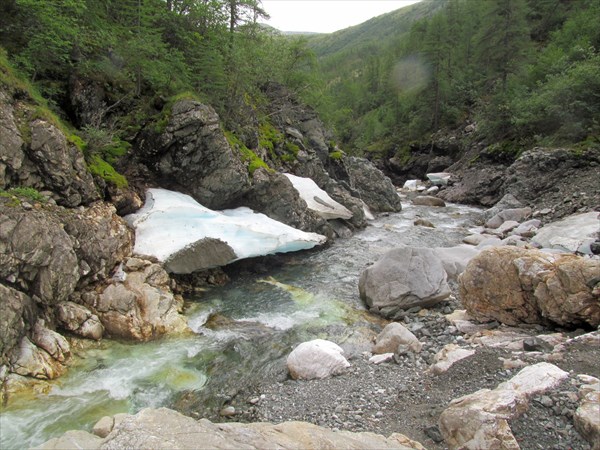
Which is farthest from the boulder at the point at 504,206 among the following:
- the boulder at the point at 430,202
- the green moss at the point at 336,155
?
the green moss at the point at 336,155

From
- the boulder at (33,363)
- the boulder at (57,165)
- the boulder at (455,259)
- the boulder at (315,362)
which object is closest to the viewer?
the boulder at (33,363)

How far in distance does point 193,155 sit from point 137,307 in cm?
794

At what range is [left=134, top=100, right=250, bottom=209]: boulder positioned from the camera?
56.1 ft

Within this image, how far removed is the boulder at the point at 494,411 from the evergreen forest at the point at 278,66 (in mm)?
13957

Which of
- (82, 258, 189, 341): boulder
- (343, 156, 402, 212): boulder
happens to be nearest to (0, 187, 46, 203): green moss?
(82, 258, 189, 341): boulder

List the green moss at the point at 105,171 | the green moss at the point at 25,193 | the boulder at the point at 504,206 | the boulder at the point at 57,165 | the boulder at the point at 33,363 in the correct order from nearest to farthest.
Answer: the boulder at the point at 33,363 → the green moss at the point at 25,193 → the boulder at the point at 57,165 → the green moss at the point at 105,171 → the boulder at the point at 504,206

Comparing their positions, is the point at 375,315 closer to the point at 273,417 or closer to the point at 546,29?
the point at 273,417

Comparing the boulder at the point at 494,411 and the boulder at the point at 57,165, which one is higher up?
the boulder at the point at 57,165

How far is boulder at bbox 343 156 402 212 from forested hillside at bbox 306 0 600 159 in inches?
324

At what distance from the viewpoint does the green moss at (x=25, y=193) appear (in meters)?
10.2

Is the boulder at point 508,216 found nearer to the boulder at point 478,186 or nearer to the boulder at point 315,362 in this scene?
the boulder at point 478,186

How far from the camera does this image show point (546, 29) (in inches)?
2302

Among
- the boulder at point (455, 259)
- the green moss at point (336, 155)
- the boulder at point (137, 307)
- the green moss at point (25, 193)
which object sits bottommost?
the boulder at point (455, 259)

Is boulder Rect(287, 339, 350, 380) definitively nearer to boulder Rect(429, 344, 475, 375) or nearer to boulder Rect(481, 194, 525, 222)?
boulder Rect(429, 344, 475, 375)
